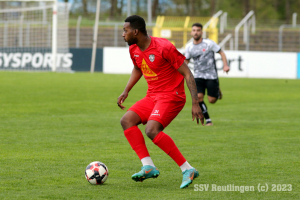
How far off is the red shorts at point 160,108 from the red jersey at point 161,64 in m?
0.07

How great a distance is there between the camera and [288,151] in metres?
7.18

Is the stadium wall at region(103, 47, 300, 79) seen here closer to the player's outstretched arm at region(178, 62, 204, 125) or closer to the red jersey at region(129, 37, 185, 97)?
the red jersey at region(129, 37, 185, 97)

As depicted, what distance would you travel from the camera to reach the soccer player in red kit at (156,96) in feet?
16.9

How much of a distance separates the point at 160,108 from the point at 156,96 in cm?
22

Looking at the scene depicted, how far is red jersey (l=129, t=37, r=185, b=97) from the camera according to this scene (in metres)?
5.25

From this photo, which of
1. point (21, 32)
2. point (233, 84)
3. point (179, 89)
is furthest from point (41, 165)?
point (21, 32)

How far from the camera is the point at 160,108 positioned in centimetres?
528

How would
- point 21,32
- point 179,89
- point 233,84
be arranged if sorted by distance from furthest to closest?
point 21,32
point 233,84
point 179,89

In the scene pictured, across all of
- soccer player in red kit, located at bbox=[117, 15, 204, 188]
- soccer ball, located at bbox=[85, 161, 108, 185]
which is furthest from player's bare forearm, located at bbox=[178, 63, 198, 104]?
soccer ball, located at bbox=[85, 161, 108, 185]

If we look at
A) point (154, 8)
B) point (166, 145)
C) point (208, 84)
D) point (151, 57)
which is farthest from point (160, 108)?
point (154, 8)

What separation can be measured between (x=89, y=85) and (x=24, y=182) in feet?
47.2

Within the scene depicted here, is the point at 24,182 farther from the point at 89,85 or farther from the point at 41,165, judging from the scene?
the point at 89,85

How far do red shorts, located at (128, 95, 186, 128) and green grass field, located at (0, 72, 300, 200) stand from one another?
677 mm

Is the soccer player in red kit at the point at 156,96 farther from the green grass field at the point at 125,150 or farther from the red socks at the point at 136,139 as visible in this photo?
the green grass field at the point at 125,150
